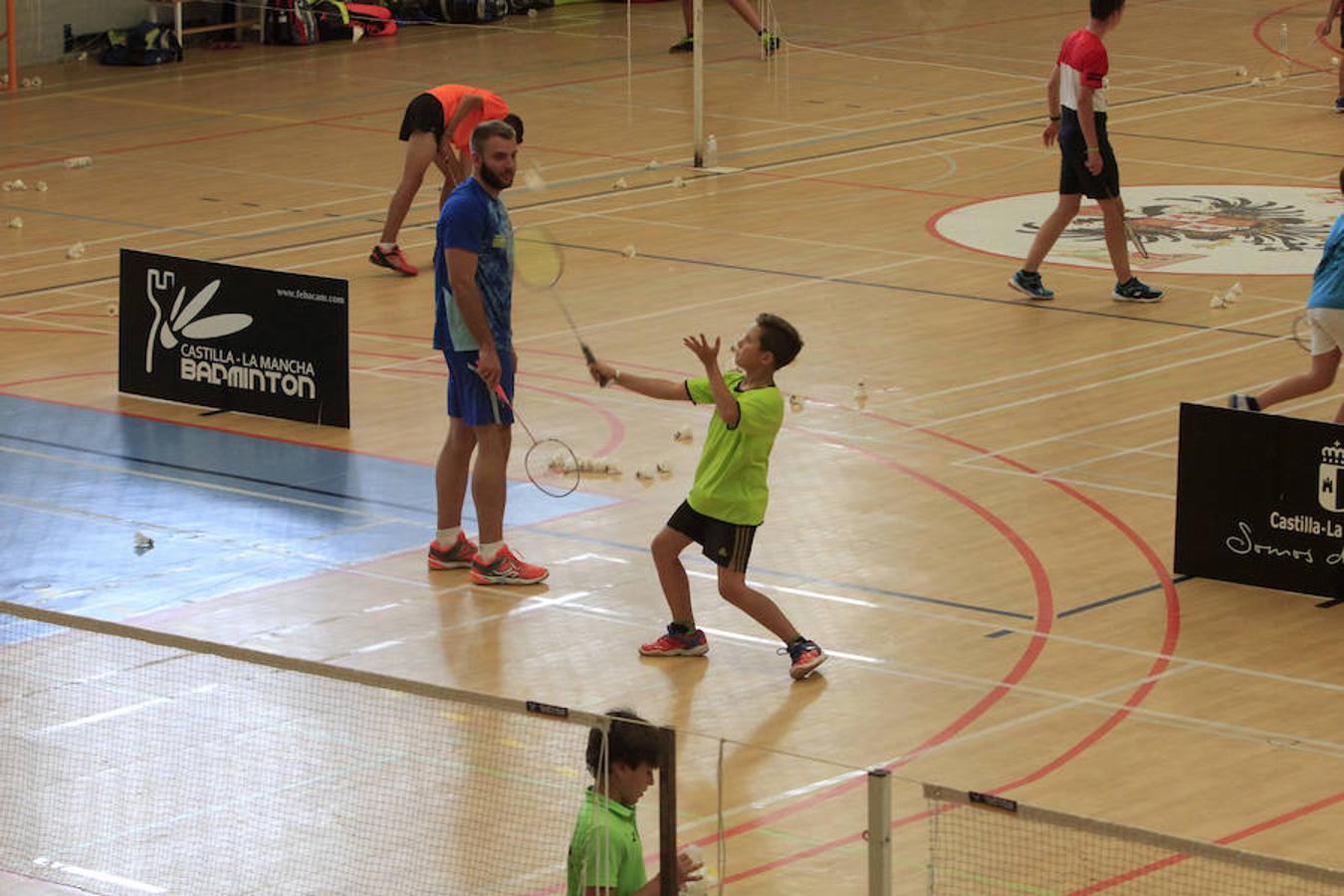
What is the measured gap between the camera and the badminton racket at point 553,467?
506 inches

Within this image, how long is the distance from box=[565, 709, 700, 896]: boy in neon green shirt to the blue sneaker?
1132cm

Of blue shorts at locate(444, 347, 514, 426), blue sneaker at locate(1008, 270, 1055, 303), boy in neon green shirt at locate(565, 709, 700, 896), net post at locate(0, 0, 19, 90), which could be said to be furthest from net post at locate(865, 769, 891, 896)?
net post at locate(0, 0, 19, 90)

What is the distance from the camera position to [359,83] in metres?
29.7

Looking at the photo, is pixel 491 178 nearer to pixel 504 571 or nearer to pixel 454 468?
pixel 454 468

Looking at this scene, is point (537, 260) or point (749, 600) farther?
point (537, 260)

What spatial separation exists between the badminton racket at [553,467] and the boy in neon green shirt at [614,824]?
6.02 m

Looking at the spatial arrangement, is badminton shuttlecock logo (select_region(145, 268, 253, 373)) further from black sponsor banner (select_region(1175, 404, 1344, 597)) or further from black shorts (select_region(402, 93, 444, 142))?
black sponsor banner (select_region(1175, 404, 1344, 597))

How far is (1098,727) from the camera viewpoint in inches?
364

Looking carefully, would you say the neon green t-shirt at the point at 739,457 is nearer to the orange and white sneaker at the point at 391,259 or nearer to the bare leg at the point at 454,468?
the bare leg at the point at 454,468

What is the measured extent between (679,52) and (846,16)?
4779mm

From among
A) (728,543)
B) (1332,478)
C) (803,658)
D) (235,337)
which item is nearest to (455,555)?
(728,543)

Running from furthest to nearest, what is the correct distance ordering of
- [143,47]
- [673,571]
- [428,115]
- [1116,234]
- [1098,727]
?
[143,47] < [428,115] < [1116,234] < [673,571] < [1098,727]

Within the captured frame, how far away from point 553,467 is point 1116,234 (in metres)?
5.68

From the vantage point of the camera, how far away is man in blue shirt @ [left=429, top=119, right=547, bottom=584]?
35.6 feet
